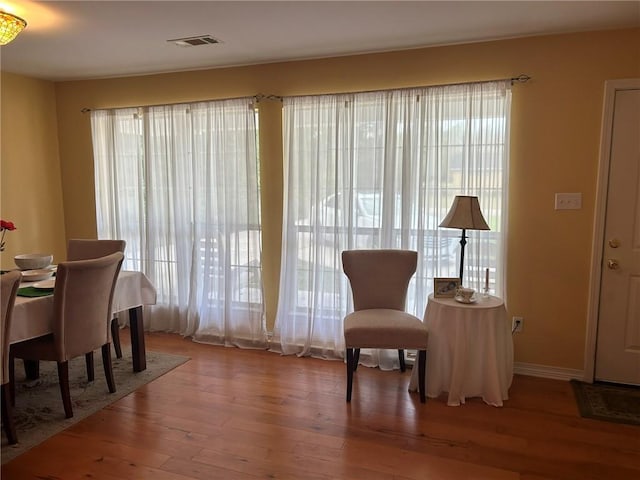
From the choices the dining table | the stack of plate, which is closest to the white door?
the dining table

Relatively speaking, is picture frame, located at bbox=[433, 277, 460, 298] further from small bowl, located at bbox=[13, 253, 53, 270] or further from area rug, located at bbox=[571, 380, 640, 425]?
small bowl, located at bbox=[13, 253, 53, 270]

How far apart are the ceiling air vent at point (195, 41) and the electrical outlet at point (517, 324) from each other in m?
3.04

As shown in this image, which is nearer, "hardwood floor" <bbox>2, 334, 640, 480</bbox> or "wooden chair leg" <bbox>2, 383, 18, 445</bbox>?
"hardwood floor" <bbox>2, 334, 640, 480</bbox>

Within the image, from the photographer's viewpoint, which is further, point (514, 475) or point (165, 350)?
point (165, 350)

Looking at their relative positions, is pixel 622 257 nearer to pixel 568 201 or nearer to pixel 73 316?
pixel 568 201

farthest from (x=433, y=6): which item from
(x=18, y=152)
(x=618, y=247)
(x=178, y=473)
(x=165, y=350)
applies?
(x=18, y=152)

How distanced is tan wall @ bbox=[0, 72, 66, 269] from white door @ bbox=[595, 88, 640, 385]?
5.04 m

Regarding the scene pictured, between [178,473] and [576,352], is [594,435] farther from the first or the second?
[178,473]

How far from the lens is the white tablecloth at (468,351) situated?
2.94 m

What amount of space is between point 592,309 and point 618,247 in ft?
1.55

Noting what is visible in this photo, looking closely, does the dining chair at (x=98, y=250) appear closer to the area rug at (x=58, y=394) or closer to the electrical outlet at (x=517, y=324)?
the area rug at (x=58, y=394)

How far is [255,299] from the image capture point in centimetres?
410

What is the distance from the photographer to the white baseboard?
3.34 meters

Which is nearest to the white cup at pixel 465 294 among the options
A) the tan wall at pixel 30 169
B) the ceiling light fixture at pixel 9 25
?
→ the ceiling light fixture at pixel 9 25
